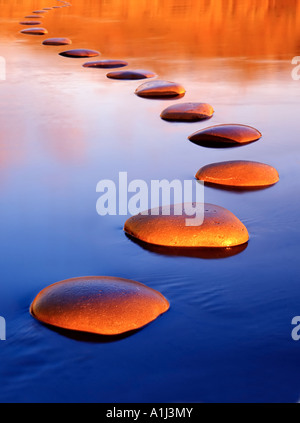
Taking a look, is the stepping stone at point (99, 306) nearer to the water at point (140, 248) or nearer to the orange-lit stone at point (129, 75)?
the water at point (140, 248)

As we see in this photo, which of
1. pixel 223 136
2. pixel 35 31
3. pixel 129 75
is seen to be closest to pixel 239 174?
pixel 223 136

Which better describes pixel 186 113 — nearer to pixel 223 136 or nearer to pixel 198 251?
pixel 223 136

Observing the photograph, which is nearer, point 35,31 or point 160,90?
point 160,90

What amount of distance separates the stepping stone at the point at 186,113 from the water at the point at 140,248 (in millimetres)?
90

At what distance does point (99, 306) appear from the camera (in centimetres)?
177

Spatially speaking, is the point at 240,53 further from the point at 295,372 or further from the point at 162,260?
the point at 295,372

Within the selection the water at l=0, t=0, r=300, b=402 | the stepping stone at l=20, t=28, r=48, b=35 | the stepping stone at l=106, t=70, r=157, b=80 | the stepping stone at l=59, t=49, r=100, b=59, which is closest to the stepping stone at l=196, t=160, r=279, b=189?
the water at l=0, t=0, r=300, b=402

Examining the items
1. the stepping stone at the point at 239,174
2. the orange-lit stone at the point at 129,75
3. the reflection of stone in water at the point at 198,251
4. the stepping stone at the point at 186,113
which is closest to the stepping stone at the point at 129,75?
the orange-lit stone at the point at 129,75

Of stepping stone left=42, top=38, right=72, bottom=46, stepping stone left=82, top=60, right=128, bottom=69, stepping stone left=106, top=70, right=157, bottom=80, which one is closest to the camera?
stepping stone left=106, top=70, right=157, bottom=80

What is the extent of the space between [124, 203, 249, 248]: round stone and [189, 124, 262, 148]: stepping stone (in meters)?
1.33

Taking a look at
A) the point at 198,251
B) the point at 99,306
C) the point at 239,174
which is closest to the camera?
the point at 99,306

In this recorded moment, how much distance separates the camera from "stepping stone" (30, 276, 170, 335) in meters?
1.74

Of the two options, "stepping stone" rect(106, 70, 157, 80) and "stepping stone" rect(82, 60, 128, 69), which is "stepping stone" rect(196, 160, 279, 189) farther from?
"stepping stone" rect(82, 60, 128, 69)

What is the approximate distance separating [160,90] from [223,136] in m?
1.58
